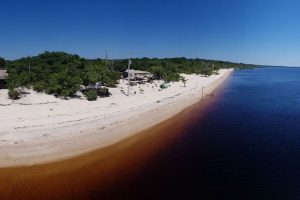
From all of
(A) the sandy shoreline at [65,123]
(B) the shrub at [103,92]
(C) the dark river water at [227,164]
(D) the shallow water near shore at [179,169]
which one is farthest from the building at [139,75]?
(D) the shallow water near shore at [179,169]

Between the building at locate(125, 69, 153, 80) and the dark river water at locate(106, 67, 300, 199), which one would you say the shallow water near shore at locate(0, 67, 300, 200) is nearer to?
the dark river water at locate(106, 67, 300, 199)

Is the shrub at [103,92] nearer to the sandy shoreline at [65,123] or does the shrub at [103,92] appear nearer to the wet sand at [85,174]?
the sandy shoreline at [65,123]

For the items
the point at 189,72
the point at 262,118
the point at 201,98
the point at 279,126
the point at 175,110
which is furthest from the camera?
the point at 189,72

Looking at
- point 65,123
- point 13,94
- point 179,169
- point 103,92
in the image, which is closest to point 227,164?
point 179,169

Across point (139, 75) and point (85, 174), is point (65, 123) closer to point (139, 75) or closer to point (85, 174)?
point (85, 174)

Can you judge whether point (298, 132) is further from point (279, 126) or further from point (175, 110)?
point (175, 110)

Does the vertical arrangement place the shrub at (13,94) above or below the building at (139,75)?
below

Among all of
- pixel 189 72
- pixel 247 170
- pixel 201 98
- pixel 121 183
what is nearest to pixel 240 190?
pixel 247 170
